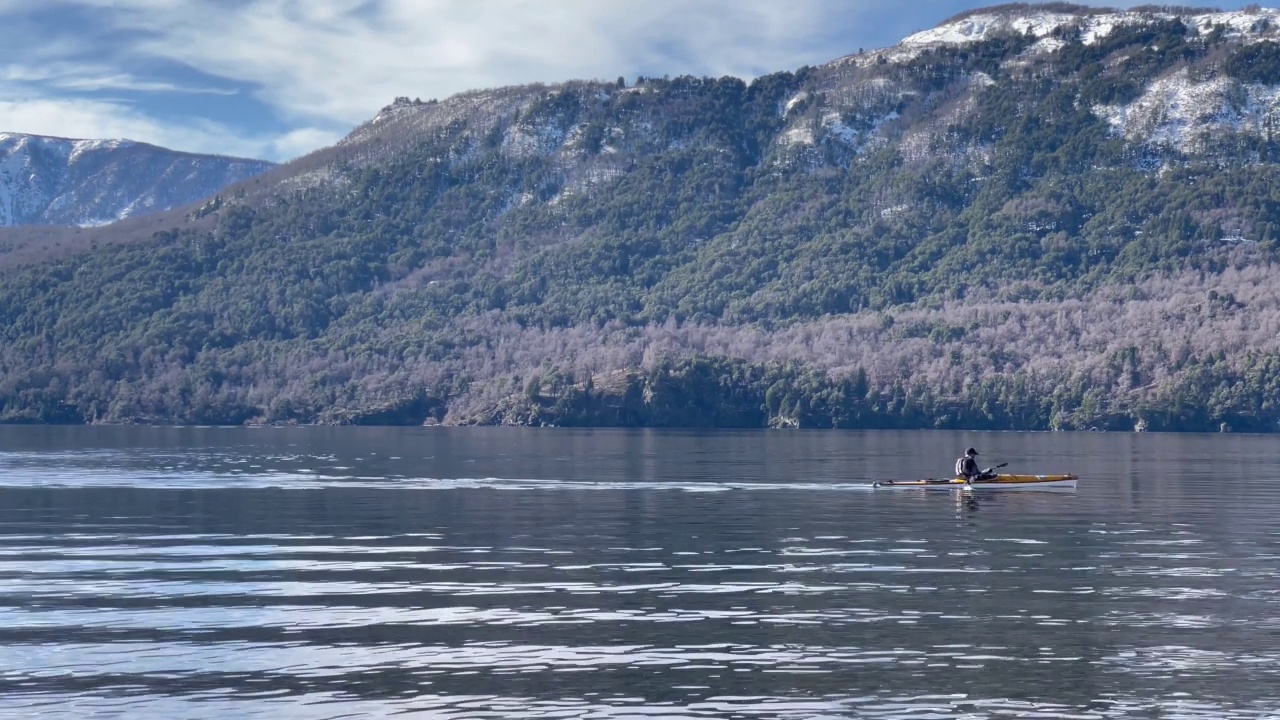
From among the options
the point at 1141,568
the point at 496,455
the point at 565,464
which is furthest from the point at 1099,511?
the point at 496,455

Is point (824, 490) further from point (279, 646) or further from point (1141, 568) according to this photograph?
point (279, 646)

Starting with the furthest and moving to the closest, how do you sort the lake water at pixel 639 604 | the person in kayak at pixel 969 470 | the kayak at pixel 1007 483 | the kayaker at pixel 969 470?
the kayaker at pixel 969 470 < the person in kayak at pixel 969 470 < the kayak at pixel 1007 483 < the lake water at pixel 639 604

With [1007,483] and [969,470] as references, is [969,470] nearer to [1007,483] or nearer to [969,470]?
[969,470]

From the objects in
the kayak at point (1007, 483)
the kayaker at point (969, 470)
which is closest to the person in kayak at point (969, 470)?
the kayaker at point (969, 470)

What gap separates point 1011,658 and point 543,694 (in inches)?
447

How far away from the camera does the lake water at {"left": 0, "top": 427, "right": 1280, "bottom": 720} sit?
3672 centimetres

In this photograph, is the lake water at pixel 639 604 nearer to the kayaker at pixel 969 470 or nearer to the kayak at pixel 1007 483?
the kayak at pixel 1007 483

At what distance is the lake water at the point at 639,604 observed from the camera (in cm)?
3672

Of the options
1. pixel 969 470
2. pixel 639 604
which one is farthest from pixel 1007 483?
pixel 639 604

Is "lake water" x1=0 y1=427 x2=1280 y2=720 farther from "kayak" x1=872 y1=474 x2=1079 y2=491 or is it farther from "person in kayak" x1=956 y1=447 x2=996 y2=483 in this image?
"person in kayak" x1=956 y1=447 x2=996 y2=483

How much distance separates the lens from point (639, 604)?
4922 centimetres

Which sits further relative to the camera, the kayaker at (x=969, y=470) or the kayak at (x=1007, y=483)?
the kayaker at (x=969, y=470)

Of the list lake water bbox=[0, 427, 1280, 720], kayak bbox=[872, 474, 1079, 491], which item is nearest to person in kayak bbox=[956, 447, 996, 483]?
kayak bbox=[872, 474, 1079, 491]

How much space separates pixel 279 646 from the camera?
138ft
